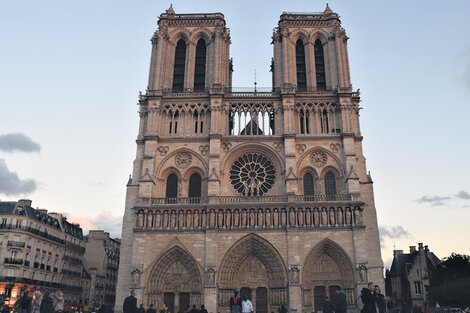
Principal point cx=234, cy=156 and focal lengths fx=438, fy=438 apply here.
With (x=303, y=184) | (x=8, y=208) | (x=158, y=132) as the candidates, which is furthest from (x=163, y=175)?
(x=8, y=208)

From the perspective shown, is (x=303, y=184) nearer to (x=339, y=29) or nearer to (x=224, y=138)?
(x=224, y=138)

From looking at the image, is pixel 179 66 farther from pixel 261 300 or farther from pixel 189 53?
pixel 261 300

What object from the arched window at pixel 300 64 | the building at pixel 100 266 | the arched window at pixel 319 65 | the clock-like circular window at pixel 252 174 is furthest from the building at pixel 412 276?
the building at pixel 100 266

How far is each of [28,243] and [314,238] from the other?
2121 cm

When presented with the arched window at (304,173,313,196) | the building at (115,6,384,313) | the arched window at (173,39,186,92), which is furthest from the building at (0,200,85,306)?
the arched window at (304,173,313,196)

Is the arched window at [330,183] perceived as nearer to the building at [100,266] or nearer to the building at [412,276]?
the building at [412,276]

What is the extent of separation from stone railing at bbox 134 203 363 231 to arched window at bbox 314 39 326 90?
10785 mm

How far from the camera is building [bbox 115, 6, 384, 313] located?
28188 mm

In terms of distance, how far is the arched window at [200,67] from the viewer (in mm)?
35094

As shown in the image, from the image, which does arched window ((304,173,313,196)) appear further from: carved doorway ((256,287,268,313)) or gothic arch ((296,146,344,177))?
carved doorway ((256,287,268,313))

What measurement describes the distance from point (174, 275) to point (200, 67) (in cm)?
1661

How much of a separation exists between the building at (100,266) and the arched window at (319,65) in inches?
1075

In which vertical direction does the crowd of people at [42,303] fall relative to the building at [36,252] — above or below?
below

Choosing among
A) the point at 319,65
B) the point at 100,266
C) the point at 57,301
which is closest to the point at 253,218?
the point at 319,65
